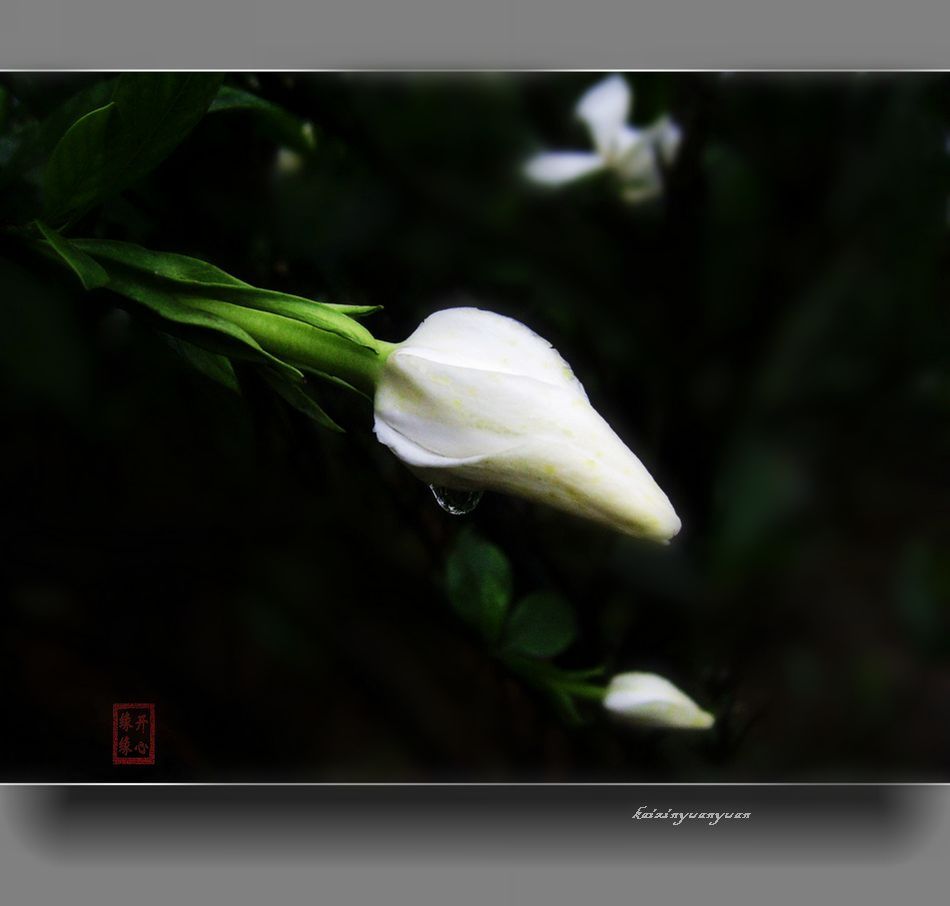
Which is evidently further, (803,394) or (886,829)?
(803,394)

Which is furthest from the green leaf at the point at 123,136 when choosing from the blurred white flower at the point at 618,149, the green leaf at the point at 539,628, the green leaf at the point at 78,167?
the blurred white flower at the point at 618,149

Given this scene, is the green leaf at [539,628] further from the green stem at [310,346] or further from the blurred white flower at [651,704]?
the green stem at [310,346]

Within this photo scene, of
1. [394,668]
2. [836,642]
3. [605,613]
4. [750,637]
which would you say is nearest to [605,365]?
[605,613]

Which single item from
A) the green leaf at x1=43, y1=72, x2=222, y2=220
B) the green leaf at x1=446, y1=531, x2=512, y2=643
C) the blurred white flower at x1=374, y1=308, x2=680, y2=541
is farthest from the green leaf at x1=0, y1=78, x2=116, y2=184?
the green leaf at x1=446, y1=531, x2=512, y2=643

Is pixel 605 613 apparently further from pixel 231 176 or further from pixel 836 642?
pixel 836 642

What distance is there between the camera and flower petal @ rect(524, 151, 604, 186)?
24.4 inches

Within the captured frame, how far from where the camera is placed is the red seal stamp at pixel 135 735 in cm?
52

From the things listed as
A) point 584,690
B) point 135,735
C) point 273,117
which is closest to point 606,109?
point 273,117

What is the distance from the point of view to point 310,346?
11.4 inches

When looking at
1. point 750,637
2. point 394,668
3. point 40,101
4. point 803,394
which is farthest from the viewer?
point 803,394

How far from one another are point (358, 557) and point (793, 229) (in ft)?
1.50

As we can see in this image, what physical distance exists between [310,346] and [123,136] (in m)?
0.09

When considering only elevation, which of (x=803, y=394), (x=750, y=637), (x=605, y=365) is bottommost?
(x=750, y=637)

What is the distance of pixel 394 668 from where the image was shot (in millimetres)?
832
